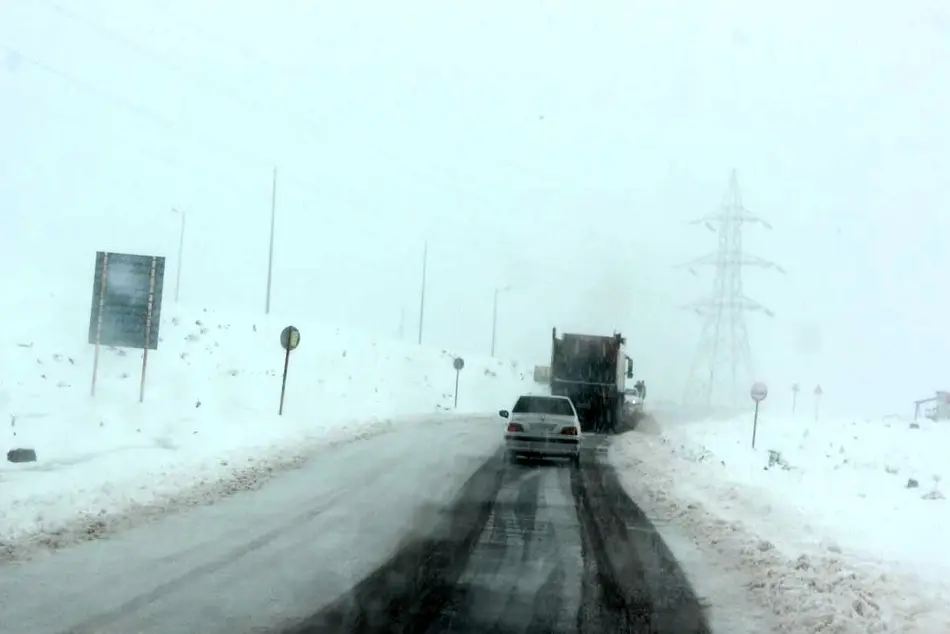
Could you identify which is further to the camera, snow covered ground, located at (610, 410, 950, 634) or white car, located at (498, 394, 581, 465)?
white car, located at (498, 394, 581, 465)

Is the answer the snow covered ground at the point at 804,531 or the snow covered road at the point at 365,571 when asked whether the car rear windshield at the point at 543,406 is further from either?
the snow covered road at the point at 365,571

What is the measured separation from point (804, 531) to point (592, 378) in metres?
25.4

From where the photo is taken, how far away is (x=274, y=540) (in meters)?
11.2

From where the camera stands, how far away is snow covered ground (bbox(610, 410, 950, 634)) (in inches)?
336

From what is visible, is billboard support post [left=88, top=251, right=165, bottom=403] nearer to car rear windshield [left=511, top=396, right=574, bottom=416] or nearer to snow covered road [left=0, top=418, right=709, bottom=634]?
car rear windshield [left=511, top=396, right=574, bottom=416]

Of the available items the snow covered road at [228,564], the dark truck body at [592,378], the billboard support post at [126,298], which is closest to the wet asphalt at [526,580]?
the snow covered road at [228,564]

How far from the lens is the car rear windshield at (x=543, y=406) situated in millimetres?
23641

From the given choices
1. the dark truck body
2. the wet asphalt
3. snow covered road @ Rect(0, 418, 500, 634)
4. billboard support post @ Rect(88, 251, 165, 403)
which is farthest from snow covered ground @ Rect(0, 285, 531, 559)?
the dark truck body

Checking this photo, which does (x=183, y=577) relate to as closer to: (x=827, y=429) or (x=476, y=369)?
(x=827, y=429)

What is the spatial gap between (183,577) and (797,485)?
1477 cm

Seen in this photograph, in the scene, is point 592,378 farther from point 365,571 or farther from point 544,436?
point 365,571

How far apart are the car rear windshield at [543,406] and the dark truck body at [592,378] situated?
44.7 ft

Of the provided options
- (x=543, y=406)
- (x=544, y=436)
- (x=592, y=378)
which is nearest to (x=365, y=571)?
(x=544, y=436)

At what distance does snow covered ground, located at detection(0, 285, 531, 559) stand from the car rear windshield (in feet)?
15.9
